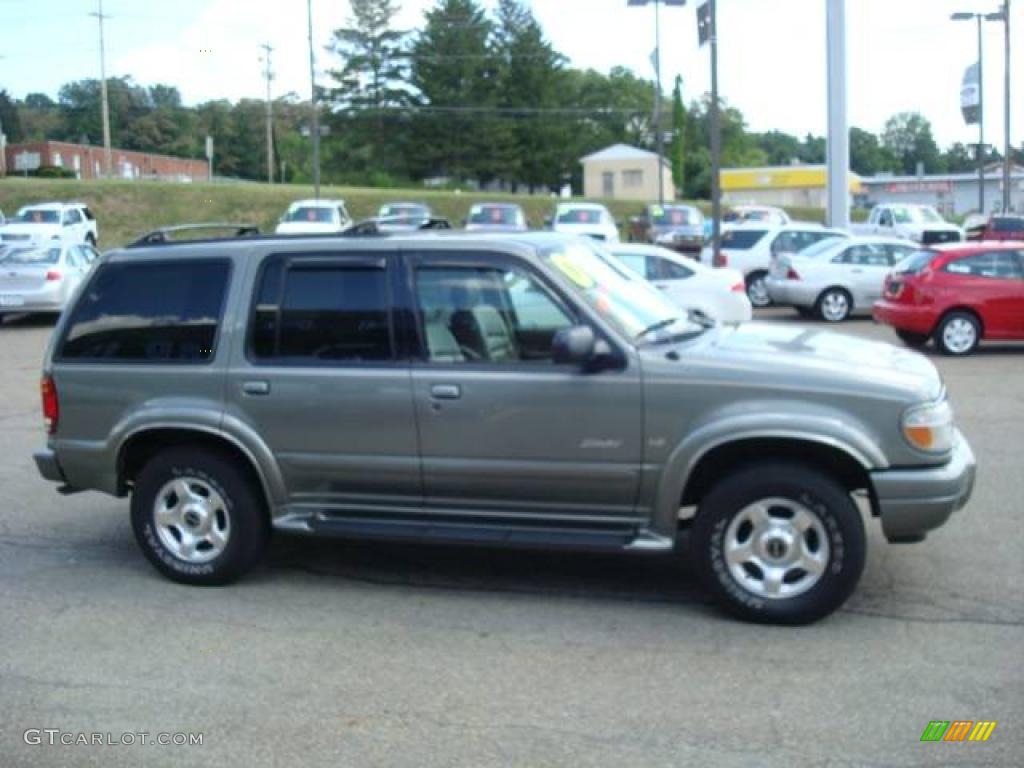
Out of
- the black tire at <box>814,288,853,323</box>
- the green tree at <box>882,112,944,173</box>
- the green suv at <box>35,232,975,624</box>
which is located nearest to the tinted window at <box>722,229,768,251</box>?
the black tire at <box>814,288,853,323</box>

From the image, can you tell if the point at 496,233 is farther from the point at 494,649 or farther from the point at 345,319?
the point at 494,649

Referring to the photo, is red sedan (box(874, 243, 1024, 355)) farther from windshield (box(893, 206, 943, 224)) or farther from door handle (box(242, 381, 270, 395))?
windshield (box(893, 206, 943, 224))

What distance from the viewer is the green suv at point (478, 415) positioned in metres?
5.70

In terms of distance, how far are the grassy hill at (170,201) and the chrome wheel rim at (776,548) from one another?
46170 mm

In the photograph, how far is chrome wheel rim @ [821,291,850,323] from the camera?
21.1 m

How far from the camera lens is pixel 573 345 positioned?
5.69 meters

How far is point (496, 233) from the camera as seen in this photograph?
641cm

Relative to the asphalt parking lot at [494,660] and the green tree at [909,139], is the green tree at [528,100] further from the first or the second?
the green tree at [909,139]

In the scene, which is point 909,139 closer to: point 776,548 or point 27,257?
point 27,257

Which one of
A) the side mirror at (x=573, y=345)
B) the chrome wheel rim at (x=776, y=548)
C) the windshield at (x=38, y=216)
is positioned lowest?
the chrome wheel rim at (x=776, y=548)

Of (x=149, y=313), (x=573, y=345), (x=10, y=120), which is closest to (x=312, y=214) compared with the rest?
(x=149, y=313)

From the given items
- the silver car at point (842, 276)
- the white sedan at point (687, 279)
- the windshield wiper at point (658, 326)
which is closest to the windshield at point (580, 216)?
the silver car at point (842, 276)

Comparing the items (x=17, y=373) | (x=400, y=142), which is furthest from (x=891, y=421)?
(x=400, y=142)

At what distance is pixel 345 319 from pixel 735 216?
39.2 meters
